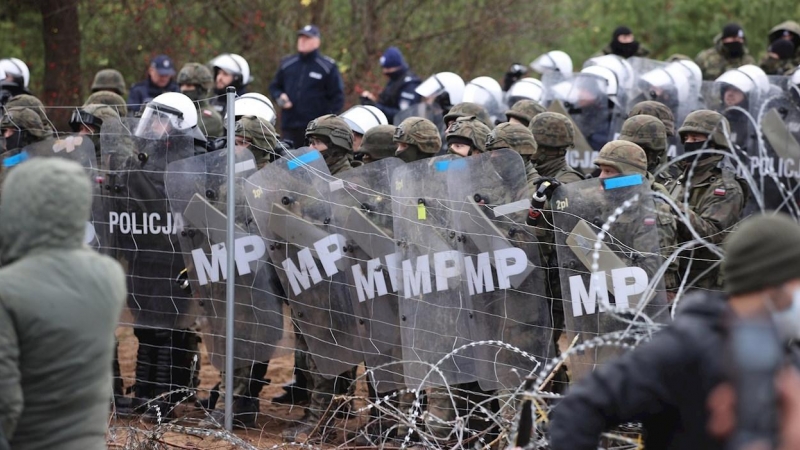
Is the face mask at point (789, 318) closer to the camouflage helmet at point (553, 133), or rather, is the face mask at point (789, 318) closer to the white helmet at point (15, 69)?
the camouflage helmet at point (553, 133)

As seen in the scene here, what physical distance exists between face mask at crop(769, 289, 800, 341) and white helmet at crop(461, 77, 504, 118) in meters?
8.47

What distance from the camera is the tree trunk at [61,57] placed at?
1453cm

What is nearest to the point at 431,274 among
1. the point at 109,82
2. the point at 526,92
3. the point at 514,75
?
the point at 526,92

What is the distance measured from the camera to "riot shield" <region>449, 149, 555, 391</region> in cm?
613

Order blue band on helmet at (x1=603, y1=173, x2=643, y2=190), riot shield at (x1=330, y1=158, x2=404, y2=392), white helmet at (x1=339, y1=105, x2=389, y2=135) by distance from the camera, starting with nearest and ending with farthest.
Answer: blue band on helmet at (x1=603, y1=173, x2=643, y2=190) < riot shield at (x1=330, y1=158, x2=404, y2=392) < white helmet at (x1=339, y1=105, x2=389, y2=135)

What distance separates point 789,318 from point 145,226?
4.95 meters

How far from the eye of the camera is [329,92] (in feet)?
40.8

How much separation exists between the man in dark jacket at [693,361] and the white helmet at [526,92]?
8207mm

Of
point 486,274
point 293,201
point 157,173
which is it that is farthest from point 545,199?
point 157,173

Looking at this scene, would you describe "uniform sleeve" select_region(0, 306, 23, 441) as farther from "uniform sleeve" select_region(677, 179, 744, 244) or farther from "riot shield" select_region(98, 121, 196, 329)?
"uniform sleeve" select_region(677, 179, 744, 244)

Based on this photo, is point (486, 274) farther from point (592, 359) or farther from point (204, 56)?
point (204, 56)

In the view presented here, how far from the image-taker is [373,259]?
21.3ft

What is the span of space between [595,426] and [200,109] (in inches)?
271

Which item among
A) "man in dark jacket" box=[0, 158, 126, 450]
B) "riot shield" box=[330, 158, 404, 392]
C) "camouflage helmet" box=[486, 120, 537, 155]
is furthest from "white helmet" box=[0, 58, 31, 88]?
"man in dark jacket" box=[0, 158, 126, 450]
